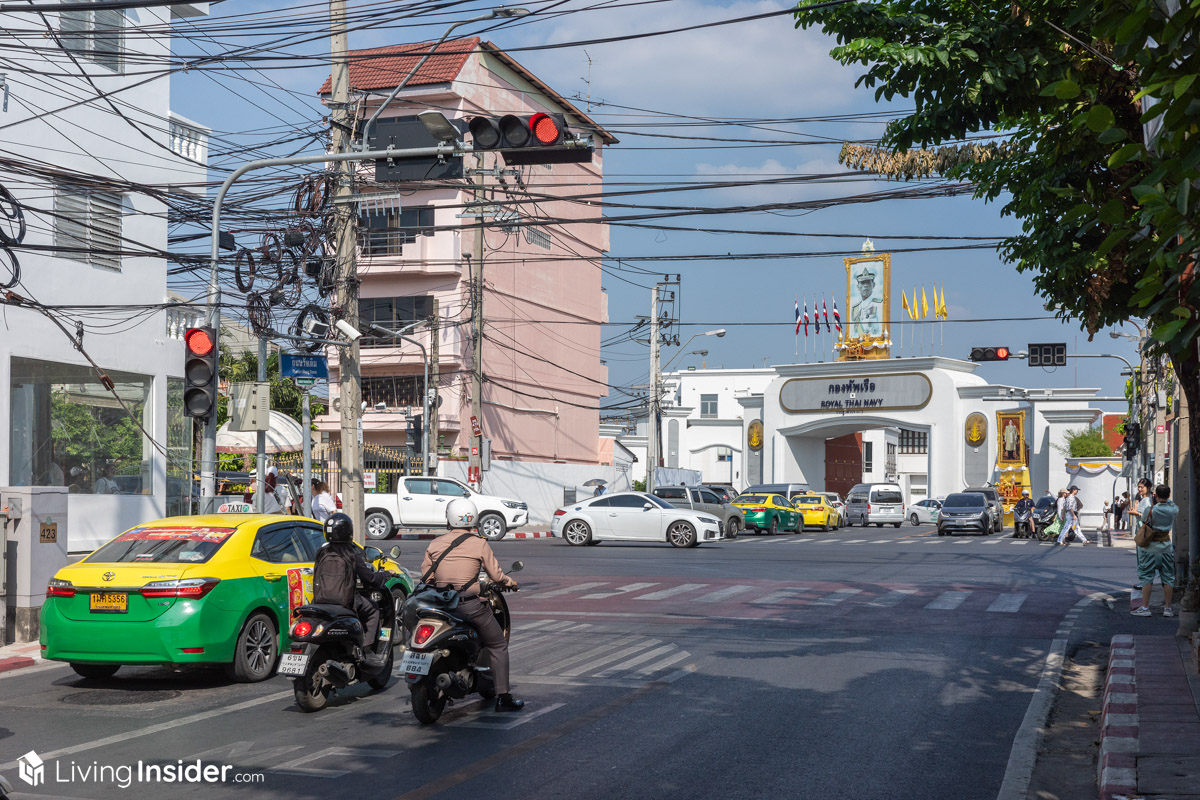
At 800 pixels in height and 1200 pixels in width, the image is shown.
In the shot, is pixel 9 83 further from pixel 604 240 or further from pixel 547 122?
pixel 604 240

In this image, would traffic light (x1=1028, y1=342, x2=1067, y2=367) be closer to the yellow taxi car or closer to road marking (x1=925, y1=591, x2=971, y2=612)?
the yellow taxi car

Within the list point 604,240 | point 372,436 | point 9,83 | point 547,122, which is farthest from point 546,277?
point 547,122

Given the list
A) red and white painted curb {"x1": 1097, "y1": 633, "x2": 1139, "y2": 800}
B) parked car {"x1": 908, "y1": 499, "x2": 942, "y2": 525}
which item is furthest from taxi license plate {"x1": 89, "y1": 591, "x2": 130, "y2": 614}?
parked car {"x1": 908, "y1": 499, "x2": 942, "y2": 525}

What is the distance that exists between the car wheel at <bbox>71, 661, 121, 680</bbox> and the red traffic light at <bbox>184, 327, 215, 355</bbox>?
457 cm

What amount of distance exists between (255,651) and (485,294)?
112ft

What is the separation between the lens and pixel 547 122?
12.2 m

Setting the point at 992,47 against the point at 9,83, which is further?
the point at 9,83

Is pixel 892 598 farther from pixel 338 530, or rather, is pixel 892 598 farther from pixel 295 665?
pixel 295 665

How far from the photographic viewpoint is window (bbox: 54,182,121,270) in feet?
72.5

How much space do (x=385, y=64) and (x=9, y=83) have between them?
2545cm

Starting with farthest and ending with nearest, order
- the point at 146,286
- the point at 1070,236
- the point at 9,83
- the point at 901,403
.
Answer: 1. the point at 901,403
2. the point at 146,286
3. the point at 9,83
4. the point at 1070,236

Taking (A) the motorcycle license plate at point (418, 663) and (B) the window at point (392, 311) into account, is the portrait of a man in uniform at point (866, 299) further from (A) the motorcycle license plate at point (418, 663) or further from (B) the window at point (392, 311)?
(A) the motorcycle license plate at point (418, 663)

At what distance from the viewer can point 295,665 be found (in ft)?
30.0

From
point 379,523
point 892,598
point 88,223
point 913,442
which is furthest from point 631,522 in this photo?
point 913,442
